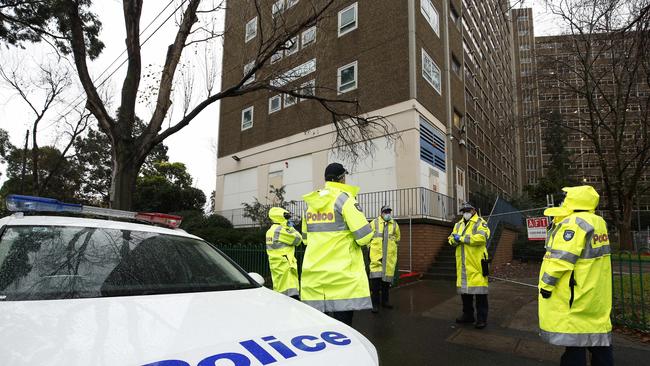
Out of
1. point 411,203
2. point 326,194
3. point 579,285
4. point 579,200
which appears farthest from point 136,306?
point 411,203

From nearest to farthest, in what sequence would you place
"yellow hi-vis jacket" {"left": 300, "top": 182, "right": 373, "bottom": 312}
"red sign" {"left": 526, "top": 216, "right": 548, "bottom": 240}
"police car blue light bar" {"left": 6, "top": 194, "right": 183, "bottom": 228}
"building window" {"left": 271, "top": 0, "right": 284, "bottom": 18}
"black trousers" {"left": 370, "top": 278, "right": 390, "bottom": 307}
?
"police car blue light bar" {"left": 6, "top": 194, "right": 183, "bottom": 228}, "yellow hi-vis jacket" {"left": 300, "top": 182, "right": 373, "bottom": 312}, "black trousers" {"left": 370, "top": 278, "right": 390, "bottom": 307}, "building window" {"left": 271, "top": 0, "right": 284, "bottom": 18}, "red sign" {"left": 526, "top": 216, "right": 548, "bottom": 240}

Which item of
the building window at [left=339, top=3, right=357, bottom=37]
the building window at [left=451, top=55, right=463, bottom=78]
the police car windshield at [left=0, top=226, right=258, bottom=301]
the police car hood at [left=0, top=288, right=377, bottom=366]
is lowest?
the police car hood at [left=0, top=288, right=377, bottom=366]

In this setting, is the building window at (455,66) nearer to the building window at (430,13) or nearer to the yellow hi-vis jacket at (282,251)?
the building window at (430,13)

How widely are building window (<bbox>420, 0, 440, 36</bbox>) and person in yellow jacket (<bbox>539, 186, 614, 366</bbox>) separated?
598 inches


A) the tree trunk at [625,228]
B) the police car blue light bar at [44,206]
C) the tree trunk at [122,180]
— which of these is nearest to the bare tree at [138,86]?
the tree trunk at [122,180]

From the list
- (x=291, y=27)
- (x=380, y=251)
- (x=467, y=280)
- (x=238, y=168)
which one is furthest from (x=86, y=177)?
(x=467, y=280)

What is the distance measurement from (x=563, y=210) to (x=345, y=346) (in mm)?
2649

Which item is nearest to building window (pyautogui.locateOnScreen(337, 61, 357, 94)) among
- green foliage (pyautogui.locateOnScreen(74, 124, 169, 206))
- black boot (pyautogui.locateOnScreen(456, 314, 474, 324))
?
black boot (pyautogui.locateOnScreen(456, 314, 474, 324))

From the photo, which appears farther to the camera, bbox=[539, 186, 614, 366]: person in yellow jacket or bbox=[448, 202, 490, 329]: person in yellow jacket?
bbox=[448, 202, 490, 329]: person in yellow jacket

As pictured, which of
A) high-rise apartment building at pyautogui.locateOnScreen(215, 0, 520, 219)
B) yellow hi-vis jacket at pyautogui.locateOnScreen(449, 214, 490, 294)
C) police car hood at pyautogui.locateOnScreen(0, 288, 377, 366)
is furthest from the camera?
high-rise apartment building at pyautogui.locateOnScreen(215, 0, 520, 219)

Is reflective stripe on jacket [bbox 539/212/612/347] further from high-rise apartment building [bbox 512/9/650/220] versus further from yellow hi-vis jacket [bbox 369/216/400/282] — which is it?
high-rise apartment building [bbox 512/9/650/220]

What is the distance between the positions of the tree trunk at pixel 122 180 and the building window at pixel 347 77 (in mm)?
10052

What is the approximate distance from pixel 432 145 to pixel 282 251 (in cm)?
1155

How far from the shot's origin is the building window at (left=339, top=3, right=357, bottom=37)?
1770cm
